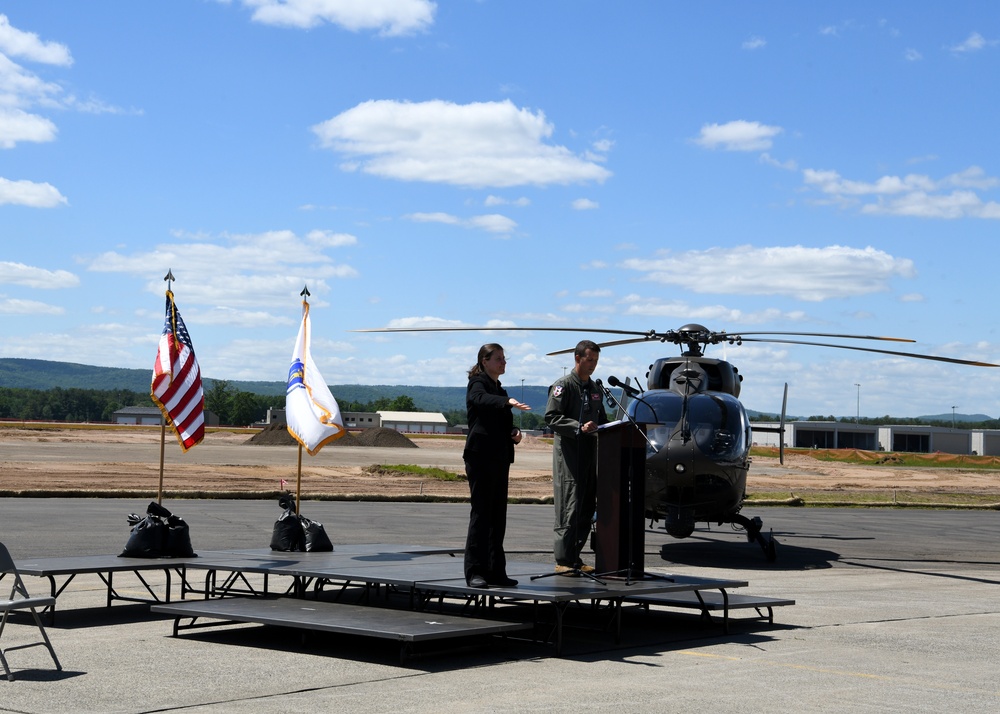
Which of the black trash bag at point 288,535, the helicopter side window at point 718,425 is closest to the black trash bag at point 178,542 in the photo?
the black trash bag at point 288,535

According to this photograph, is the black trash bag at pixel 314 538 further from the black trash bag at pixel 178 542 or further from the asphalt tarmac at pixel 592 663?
the asphalt tarmac at pixel 592 663

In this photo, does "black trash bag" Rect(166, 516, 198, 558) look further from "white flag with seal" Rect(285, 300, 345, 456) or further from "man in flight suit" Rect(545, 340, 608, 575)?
"man in flight suit" Rect(545, 340, 608, 575)

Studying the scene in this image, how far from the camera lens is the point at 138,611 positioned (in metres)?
11.0

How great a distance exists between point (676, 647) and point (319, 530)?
476cm

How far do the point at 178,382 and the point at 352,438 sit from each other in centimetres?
7787

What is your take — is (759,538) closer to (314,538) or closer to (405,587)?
(314,538)

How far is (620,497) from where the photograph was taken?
9805 millimetres

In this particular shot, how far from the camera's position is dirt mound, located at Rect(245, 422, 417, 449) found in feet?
279

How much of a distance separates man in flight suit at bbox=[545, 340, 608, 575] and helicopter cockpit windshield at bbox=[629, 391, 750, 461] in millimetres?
6381

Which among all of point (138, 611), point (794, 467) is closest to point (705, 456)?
point (138, 611)

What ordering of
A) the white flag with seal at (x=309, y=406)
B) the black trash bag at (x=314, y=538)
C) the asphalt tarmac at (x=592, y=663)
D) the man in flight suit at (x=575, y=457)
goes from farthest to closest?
1. the white flag with seal at (x=309, y=406)
2. the black trash bag at (x=314, y=538)
3. the man in flight suit at (x=575, y=457)
4. the asphalt tarmac at (x=592, y=663)

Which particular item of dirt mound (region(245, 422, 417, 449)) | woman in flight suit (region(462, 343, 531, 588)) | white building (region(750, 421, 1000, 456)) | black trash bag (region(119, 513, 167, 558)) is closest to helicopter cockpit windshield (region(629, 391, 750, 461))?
woman in flight suit (region(462, 343, 531, 588))

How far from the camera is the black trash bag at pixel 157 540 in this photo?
1114cm

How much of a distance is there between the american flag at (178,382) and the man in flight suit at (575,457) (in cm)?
461
